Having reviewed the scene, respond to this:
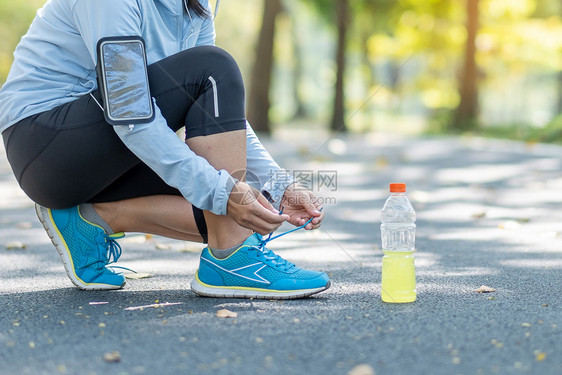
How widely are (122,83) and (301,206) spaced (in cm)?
79

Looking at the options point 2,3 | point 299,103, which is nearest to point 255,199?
point 2,3

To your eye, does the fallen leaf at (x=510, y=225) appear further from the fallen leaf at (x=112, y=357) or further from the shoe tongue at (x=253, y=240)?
the fallen leaf at (x=112, y=357)

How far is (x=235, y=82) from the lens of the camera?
94.5 inches

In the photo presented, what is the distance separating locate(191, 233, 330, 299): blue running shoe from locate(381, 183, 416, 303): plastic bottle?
0.22 metres

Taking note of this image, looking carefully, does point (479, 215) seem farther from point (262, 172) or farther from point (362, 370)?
point (362, 370)

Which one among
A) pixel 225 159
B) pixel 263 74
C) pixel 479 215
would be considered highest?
pixel 263 74

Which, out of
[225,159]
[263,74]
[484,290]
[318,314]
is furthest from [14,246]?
[263,74]

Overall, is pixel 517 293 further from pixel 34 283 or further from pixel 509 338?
pixel 34 283

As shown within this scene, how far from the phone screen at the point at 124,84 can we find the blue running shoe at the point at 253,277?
0.58m

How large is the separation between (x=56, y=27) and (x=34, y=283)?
3.38 ft

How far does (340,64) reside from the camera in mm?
15047

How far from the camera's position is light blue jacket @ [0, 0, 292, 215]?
2.22 m

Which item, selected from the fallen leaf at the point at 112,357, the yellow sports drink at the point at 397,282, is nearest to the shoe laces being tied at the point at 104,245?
the fallen leaf at the point at 112,357

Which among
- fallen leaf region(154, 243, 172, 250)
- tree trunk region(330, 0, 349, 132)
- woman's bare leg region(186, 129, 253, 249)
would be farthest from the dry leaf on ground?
tree trunk region(330, 0, 349, 132)
